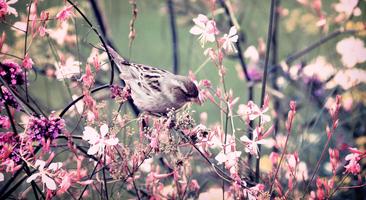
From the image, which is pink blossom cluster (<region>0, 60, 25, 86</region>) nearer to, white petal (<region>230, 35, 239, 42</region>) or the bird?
the bird

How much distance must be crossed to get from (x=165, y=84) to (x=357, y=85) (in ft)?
3.21

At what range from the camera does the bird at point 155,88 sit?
1.38 meters

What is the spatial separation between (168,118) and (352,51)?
1072 mm

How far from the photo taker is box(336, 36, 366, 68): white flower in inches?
72.3

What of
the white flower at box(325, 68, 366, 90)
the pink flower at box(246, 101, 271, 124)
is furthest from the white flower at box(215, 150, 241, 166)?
the white flower at box(325, 68, 366, 90)

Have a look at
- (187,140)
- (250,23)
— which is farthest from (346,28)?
(187,140)

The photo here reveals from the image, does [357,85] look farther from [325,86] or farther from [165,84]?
[165,84]

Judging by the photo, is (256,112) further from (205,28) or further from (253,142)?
(205,28)

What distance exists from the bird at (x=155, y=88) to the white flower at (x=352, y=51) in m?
0.86

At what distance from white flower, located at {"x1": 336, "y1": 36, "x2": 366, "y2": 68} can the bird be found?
2.83ft

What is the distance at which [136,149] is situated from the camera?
1.17 meters

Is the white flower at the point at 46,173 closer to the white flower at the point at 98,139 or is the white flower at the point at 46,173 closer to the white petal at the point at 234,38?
the white flower at the point at 98,139

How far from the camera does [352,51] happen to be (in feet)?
6.07

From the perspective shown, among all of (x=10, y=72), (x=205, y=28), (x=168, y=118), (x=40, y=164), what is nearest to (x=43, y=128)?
(x=40, y=164)
